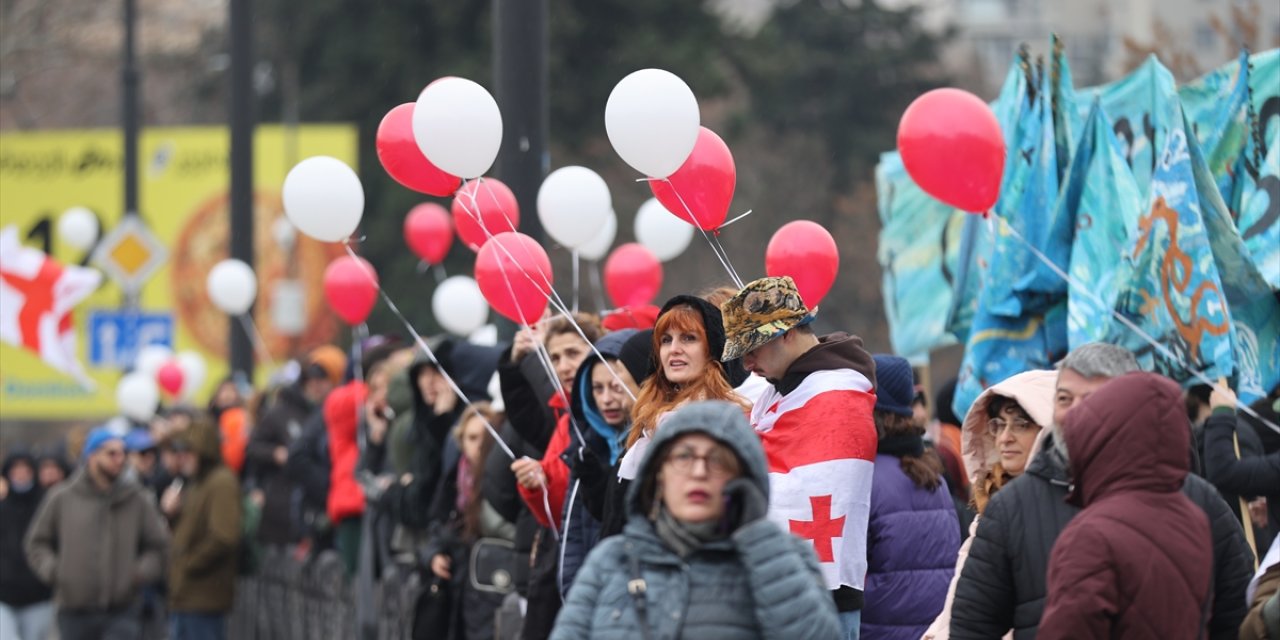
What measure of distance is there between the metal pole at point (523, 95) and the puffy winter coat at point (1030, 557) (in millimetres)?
5210

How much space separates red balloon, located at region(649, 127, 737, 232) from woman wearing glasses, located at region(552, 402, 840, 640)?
322 centimetres

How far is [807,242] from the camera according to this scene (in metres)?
8.65

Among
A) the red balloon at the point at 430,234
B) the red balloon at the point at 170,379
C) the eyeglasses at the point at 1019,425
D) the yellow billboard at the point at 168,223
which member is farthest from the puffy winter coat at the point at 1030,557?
the yellow billboard at the point at 168,223

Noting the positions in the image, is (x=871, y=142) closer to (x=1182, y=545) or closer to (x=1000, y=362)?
(x=1000, y=362)

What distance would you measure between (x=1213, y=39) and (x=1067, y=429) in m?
83.7

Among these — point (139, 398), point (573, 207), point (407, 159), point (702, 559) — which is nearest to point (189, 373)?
point (139, 398)

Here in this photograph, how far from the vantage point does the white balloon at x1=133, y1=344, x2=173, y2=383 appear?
801 inches

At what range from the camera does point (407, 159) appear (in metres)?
9.01

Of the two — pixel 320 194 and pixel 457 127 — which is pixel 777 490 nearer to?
pixel 457 127

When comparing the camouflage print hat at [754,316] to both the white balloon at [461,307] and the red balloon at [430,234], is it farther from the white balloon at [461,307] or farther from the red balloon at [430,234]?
the red balloon at [430,234]

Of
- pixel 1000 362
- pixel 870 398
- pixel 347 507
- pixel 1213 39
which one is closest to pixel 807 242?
pixel 1000 362

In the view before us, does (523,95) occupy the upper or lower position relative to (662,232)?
upper

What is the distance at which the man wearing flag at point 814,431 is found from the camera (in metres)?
6.69

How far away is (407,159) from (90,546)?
601 cm
